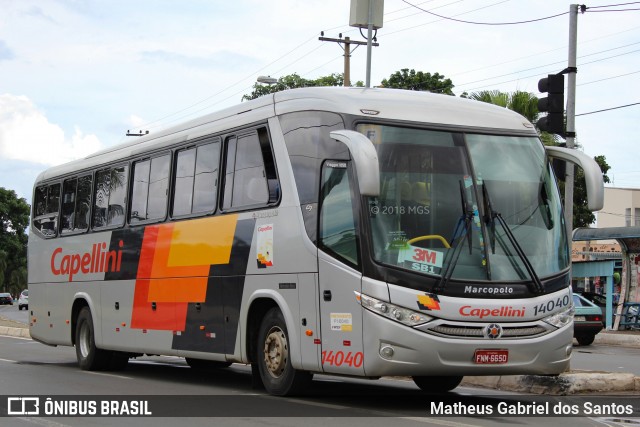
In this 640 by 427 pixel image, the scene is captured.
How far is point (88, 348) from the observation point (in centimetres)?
1820

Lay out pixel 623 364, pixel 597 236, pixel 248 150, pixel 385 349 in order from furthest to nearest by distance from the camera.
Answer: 1. pixel 597 236
2. pixel 623 364
3. pixel 248 150
4. pixel 385 349

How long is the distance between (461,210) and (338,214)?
1348 mm

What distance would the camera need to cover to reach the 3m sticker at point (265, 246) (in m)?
12.4

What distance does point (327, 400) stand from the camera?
1189 cm

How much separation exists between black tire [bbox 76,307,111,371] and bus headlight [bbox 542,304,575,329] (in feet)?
30.8

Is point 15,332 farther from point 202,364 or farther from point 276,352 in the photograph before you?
point 276,352

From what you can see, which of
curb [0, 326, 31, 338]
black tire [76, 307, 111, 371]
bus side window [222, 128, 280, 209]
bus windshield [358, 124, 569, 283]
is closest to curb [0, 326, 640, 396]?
bus windshield [358, 124, 569, 283]

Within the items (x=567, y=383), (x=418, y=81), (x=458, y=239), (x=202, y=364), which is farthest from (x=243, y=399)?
(x=418, y=81)

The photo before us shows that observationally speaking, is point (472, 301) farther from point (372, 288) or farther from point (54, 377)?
point (54, 377)

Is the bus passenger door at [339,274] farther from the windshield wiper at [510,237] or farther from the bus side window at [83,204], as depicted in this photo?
the bus side window at [83,204]

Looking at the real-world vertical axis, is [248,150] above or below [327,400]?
above

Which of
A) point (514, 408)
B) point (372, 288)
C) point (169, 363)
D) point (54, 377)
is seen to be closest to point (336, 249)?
point (372, 288)

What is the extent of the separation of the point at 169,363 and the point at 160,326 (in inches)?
206

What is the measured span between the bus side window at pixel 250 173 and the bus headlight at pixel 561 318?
11.7 ft
